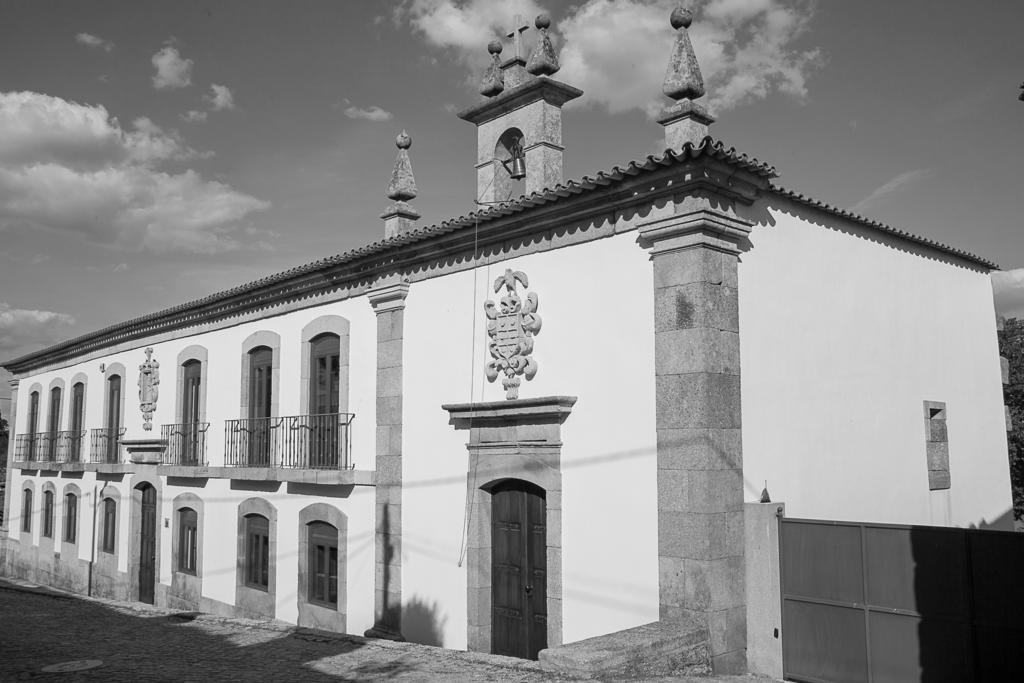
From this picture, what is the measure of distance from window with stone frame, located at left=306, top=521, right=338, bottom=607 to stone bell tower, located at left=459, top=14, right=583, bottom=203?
4987 millimetres


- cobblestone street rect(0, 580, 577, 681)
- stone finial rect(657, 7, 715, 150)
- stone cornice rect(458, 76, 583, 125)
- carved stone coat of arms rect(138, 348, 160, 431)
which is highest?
stone cornice rect(458, 76, 583, 125)

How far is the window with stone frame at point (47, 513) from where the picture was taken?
20328 mm

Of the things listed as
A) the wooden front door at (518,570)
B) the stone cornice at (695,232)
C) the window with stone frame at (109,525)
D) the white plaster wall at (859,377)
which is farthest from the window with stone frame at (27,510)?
the white plaster wall at (859,377)

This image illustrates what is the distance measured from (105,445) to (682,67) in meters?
14.7

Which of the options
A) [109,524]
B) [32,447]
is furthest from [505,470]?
[32,447]

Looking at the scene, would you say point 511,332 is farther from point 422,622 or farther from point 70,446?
point 70,446

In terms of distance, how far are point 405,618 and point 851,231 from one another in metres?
6.72

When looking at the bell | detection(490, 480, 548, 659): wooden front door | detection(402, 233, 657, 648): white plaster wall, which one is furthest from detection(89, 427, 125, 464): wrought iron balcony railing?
detection(490, 480, 548, 659): wooden front door

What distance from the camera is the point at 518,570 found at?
9023 mm

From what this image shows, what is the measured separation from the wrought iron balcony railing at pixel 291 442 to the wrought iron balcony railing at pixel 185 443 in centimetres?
93

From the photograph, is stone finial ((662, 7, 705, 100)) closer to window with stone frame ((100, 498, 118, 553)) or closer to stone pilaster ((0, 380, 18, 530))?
window with stone frame ((100, 498, 118, 553))

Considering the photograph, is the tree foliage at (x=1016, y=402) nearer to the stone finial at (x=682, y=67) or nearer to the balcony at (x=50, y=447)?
the stone finial at (x=682, y=67)

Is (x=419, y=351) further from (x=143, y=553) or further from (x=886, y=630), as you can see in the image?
(x=143, y=553)

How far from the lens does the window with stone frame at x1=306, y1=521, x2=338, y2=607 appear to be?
11.6 meters
